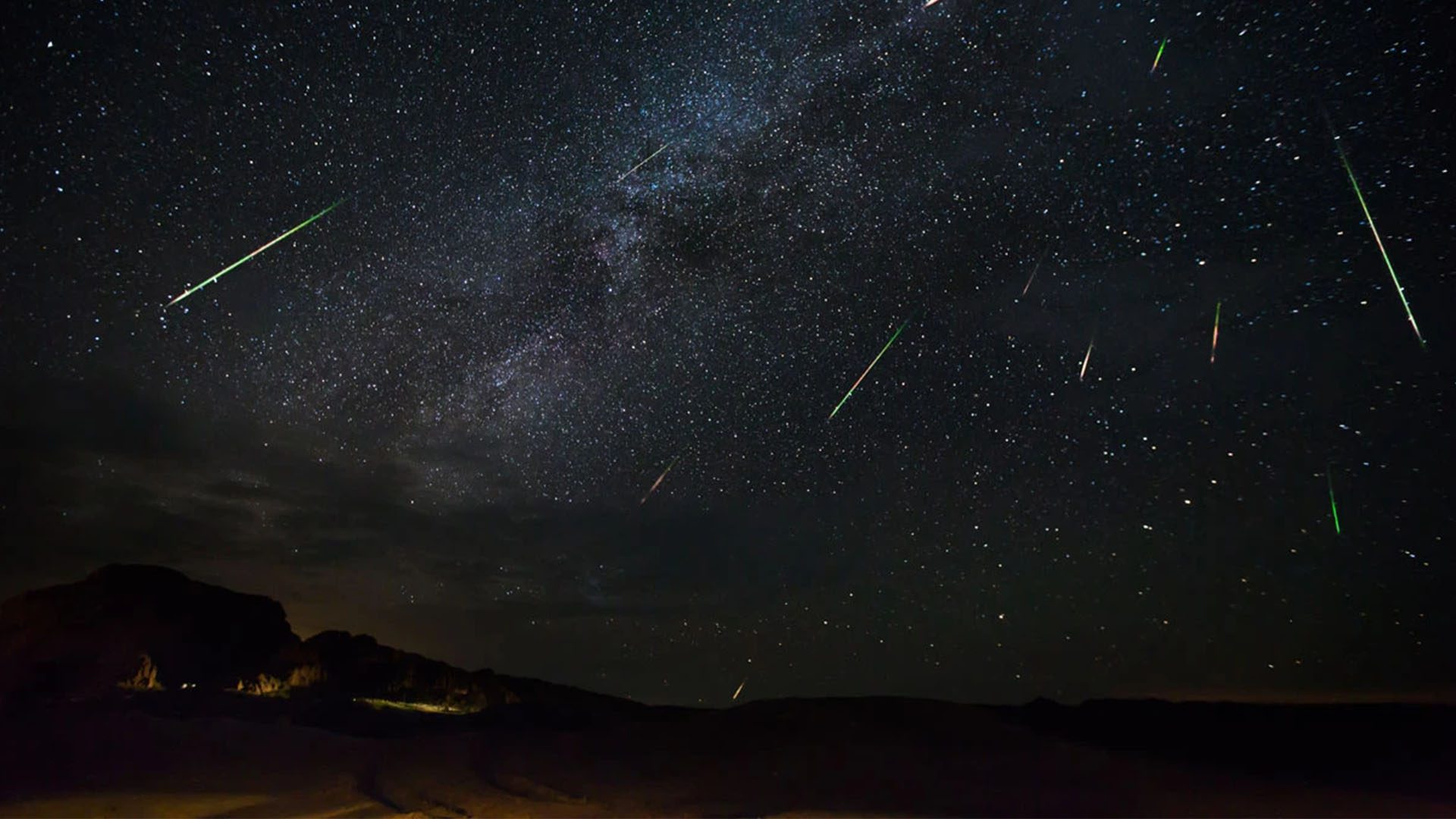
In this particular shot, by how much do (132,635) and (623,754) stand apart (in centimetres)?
1829

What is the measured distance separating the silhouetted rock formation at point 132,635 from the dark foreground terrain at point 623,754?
9cm

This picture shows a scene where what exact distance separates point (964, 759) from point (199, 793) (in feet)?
41.2

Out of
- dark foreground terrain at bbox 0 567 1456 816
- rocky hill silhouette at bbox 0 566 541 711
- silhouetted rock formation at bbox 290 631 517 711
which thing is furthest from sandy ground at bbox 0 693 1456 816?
silhouetted rock formation at bbox 290 631 517 711

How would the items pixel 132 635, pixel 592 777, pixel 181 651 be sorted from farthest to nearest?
pixel 181 651, pixel 132 635, pixel 592 777

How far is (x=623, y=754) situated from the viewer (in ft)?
50.1

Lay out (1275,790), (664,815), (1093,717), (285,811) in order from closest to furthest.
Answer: (285,811), (664,815), (1275,790), (1093,717)

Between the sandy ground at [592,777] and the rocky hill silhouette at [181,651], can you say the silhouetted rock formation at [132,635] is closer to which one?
the rocky hill silhouette at [181,651]

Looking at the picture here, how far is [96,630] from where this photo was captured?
73.6 feet

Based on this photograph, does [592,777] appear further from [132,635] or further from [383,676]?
[383,676]

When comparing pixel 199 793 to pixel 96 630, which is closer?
pixel 199 793

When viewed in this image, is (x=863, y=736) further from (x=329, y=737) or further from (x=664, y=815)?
(x=329, y=737)

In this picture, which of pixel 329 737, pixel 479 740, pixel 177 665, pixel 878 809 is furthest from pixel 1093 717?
pixel 177 665

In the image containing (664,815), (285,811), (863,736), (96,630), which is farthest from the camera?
(96,630)

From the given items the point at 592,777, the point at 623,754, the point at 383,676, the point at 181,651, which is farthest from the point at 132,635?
the point at 592,777
